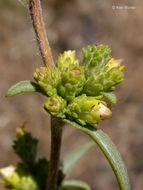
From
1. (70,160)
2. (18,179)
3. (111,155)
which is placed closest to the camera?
(111,155)

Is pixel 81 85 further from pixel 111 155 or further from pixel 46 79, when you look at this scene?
pixel 111 155

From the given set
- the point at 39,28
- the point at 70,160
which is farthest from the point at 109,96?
the point at 70,160

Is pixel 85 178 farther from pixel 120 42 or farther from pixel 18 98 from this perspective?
pixel 120 42

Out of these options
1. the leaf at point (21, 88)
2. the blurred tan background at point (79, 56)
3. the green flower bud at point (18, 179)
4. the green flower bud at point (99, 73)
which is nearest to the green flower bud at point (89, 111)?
the green flower bud at point (99, 73)

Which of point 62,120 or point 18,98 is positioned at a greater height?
point 62,120

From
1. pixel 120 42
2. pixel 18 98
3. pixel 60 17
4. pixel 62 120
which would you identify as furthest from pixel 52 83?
pixel 60 17

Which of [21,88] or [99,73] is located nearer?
[21,88]

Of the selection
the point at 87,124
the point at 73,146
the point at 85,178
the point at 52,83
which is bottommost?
the point at 85,178
